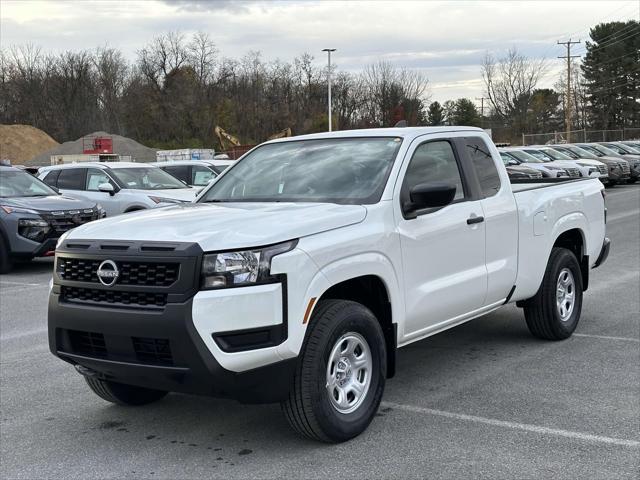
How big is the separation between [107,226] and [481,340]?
12.7 ft

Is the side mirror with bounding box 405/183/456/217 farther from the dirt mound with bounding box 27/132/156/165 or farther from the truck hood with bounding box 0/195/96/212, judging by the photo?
the dirt mound with bounding box 27/132/156/165

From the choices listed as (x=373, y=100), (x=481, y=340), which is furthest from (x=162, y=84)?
(x=481, y=340)

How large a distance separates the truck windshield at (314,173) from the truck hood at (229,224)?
28 centimetres

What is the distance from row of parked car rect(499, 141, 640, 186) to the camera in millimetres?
25906

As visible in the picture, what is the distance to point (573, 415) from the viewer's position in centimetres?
491

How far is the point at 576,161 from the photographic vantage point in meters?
28.1

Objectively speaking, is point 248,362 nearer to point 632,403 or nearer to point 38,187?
point 632,403

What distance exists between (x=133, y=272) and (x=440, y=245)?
2.17 m

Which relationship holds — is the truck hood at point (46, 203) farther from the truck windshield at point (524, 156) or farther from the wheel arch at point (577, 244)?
the truck windshield at point (524, 156)

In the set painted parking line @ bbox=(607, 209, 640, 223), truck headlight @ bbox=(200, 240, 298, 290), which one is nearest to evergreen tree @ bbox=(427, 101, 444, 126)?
painted parking line @ bbox=(607, 209, 640, 223)

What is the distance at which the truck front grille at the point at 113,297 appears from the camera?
4051 mm

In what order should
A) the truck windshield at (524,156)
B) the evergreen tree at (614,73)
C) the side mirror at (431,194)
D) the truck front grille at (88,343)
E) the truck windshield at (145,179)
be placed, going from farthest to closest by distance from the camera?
the evergreen tree at (614,73) → the truck windshield at (524,156) → the truck windshield at (145,179) → the side mirror at (431,194) → the truck front grille at (88,343)

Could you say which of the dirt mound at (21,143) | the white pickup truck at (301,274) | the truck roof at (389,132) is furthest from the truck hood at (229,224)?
the dirt mound at (21,143)

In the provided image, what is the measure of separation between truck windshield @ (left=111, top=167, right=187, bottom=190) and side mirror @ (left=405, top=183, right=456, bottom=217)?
1120 cm
